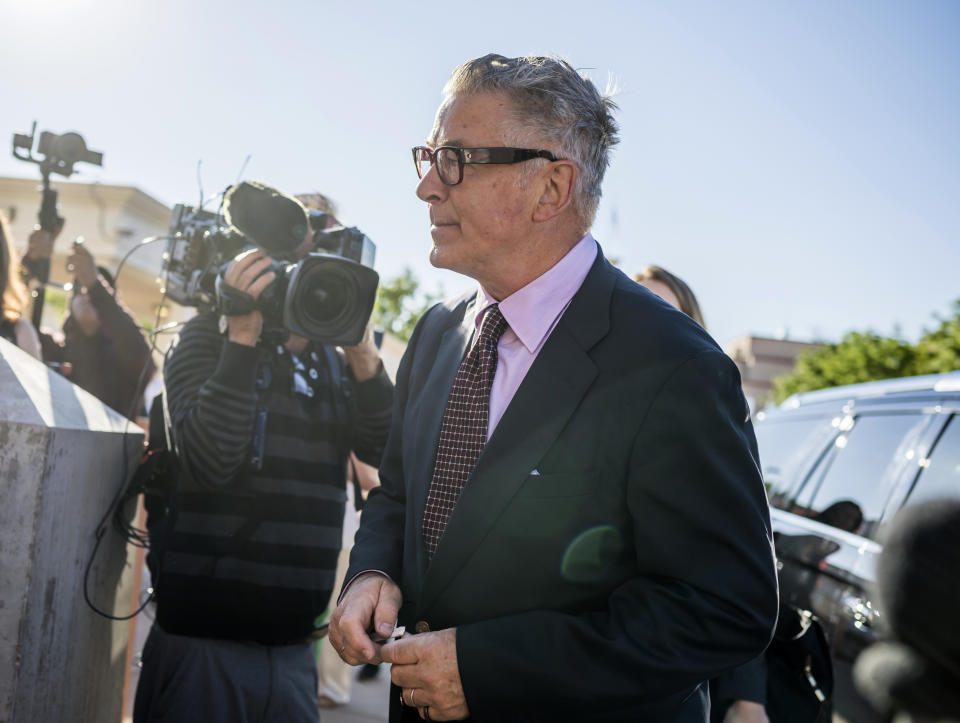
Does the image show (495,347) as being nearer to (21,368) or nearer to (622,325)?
(622,325)

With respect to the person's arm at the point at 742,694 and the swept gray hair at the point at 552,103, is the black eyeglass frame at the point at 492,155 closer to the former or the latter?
the swept gray hair at the point at 552,103

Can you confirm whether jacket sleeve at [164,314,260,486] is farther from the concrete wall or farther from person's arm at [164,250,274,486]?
the concrete wall

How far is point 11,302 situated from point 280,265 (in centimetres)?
159

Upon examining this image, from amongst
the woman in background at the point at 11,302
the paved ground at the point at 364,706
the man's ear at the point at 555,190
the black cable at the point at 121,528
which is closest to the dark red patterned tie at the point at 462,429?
the man's ear at the point at 555,190

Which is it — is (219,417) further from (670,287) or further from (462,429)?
(670,287)

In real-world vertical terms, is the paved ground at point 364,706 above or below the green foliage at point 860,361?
below

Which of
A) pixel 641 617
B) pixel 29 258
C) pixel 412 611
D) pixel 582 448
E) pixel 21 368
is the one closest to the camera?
pixel 641 617

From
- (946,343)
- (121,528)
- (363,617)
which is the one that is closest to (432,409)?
(363,617)

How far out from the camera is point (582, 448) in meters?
1.40

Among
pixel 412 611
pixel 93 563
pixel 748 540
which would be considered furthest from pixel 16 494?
A: pixel 748 540

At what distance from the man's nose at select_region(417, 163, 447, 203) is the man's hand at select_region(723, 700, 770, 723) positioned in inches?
72.5

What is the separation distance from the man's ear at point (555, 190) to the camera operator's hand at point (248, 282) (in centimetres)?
78

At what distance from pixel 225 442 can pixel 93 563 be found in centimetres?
48

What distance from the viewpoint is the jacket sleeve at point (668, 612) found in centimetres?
126
